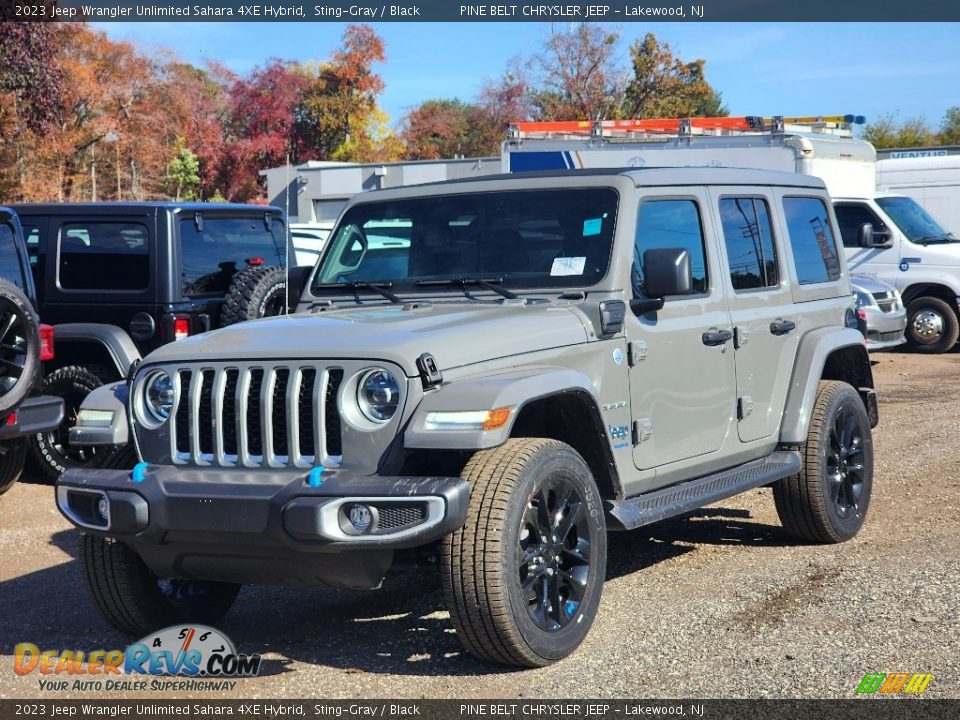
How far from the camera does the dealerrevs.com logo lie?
4715 millimetres

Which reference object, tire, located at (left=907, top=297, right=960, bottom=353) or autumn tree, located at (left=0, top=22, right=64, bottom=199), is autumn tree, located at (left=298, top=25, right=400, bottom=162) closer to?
autumn tree, located at (left=0, top=22, right=64, bottom=199)

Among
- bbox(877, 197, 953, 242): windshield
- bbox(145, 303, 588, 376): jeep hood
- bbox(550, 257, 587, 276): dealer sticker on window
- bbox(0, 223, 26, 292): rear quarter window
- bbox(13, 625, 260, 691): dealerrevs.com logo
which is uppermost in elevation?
bbox(877, 197, 953, 242): windshield

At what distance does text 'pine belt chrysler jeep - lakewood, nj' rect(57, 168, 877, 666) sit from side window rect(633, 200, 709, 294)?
1 cm

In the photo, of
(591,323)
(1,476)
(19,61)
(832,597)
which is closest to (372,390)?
(591,323)

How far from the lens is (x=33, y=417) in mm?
7648

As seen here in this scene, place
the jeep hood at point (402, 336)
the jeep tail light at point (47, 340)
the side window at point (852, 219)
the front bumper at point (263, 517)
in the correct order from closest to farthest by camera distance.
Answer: the front bumper at point (263, 517) → the jeep hood at point (402, 336) → the jeep tail light at point (47, 340) → the side window at point (852, 219)

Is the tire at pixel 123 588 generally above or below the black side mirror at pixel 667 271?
below

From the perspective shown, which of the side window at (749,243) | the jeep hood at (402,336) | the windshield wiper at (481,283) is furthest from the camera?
the side window at (749,243)

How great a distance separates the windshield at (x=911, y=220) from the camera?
650 inches

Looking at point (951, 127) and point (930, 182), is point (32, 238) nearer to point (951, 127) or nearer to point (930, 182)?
point (930, 182)

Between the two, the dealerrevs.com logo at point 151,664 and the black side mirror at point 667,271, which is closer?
the dealerrevs.com logo at point 151,664

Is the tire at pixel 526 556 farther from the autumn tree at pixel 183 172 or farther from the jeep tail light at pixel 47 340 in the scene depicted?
the autumn tree at pixel 183 172

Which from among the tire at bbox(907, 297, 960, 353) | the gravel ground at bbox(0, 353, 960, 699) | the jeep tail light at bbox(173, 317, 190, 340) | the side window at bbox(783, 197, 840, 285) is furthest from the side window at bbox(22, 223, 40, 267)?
the tire at bbox(907, 297, 960, 353)

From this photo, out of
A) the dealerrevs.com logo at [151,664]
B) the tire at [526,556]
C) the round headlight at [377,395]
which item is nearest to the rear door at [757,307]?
the tire at [526,556]
